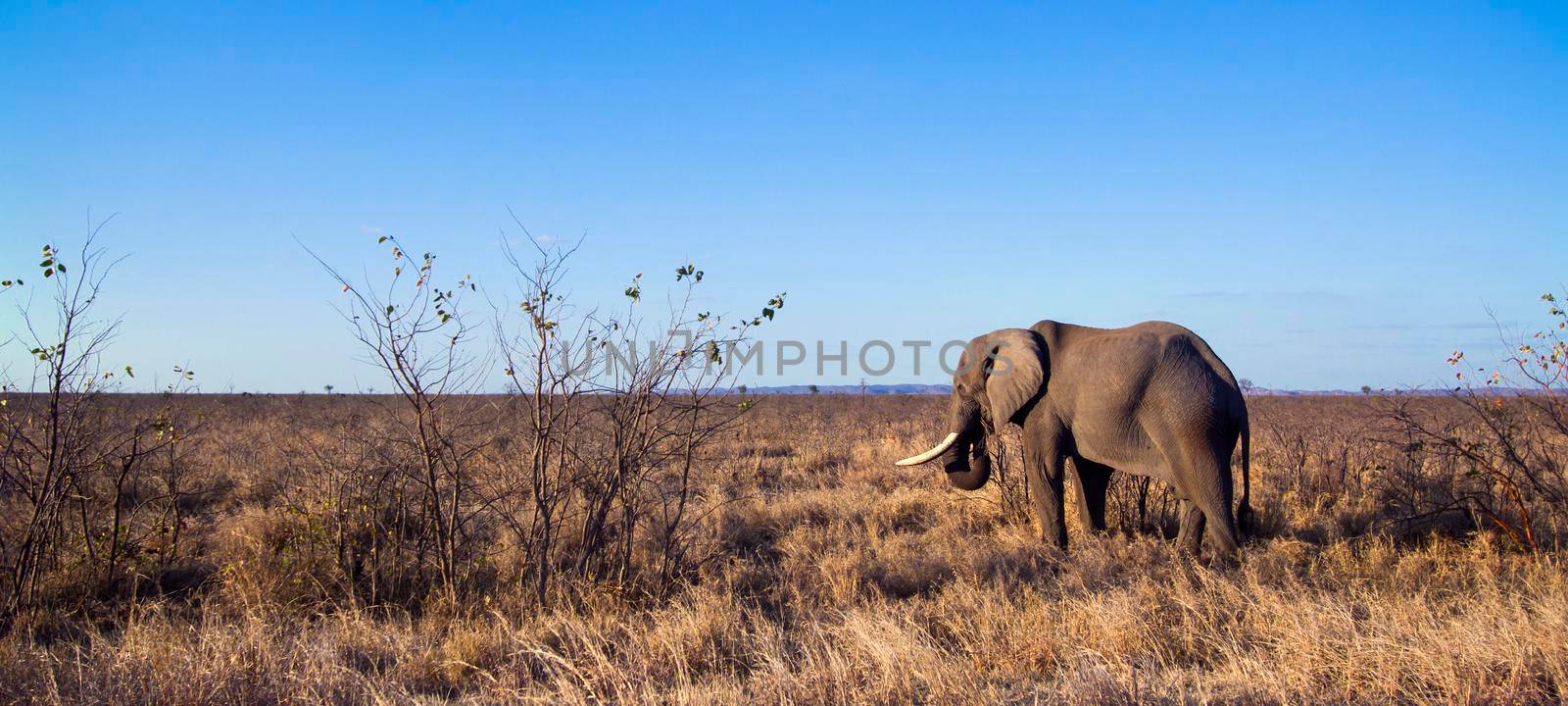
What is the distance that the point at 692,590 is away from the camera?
6.23 metres

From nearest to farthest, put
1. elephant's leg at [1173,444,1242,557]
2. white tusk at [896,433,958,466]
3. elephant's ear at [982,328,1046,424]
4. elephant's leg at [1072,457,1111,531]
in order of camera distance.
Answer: elephant's leg at [1173,444,1242,557] < elephant's ear at [982,328,1046,424] < elephant's leg at [1072,457,1111,531] < white tusk at [896,433,958,466]

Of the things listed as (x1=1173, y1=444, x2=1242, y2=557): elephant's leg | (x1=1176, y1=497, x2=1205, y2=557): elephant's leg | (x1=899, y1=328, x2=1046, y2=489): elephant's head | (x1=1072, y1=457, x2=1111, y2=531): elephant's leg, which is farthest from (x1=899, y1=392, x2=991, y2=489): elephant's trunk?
(x1=1173, y1=444, x2=1242, y2=557): elephant's leg

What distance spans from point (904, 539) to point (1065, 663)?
11.7 ft

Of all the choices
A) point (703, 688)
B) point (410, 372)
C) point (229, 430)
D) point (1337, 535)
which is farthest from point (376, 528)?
point (229, 430)

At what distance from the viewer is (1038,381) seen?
8.41 metres

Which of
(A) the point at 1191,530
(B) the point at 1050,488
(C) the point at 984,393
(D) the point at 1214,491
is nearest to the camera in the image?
(D) the point at 1214,491

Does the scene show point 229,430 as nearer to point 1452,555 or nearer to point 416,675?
point 416,675

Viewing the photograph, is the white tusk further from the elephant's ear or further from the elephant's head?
the elephant's ear

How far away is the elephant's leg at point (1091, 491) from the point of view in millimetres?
8594

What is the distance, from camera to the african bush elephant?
7.19 meters

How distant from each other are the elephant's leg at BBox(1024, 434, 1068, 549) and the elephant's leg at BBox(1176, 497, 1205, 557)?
96 cm

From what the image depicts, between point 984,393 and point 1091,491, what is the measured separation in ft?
4.54

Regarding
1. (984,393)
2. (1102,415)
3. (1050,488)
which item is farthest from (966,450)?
(1102,415)

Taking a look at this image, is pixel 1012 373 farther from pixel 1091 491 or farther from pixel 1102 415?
pixel 1091 491
